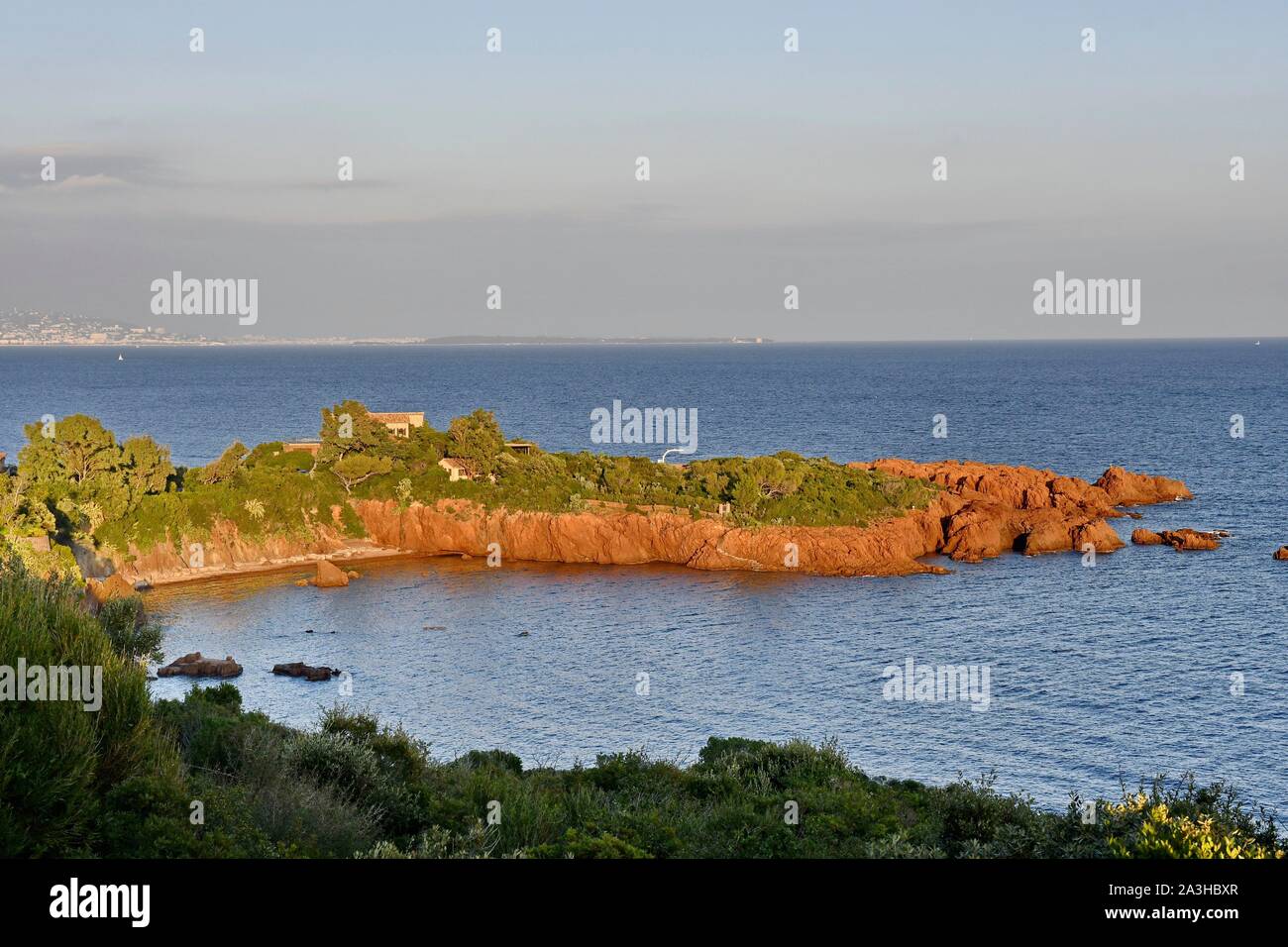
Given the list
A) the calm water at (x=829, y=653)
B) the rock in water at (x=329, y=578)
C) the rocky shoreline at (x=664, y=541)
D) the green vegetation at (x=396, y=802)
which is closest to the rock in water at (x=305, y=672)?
the calm water at (x=829, y=653)

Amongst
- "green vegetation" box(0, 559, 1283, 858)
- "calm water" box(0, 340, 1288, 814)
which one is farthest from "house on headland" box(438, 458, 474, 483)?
"green vegetation" box(0, 559, 1283, 858)

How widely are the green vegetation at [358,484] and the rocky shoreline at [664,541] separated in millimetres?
1050

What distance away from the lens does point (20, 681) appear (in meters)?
10.9

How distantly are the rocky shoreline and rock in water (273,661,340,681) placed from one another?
67.5 feet

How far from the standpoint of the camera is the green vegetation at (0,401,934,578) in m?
58.0

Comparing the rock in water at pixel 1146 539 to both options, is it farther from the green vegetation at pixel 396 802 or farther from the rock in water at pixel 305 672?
the green vegetation at pixel 396 802

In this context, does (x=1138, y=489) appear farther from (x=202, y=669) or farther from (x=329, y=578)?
(x=202, y=669)

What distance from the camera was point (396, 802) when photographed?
15805mm

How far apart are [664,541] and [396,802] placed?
48.1 metres

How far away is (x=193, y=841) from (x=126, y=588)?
4672 cm

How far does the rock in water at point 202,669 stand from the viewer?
40.1m

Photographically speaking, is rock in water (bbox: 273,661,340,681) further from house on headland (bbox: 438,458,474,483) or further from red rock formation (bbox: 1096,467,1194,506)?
red rock formation (bbox: 1096,467,1194,506)

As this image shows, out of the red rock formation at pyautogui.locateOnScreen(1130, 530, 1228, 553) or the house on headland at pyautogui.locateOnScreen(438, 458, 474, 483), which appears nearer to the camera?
A: the red rock formation at pyautogui.locateOnScreen(1130, 530, 1228, 553)

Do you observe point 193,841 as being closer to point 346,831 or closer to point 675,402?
point 346,831
